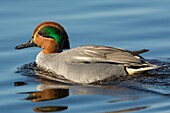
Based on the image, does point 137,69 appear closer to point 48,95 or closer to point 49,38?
point 48,95

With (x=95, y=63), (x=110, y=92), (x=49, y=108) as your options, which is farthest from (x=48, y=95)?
(x=95, y=63)

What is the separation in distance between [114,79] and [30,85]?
1418mm

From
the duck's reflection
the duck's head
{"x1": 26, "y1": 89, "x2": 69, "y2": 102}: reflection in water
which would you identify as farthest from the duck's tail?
the duck's head

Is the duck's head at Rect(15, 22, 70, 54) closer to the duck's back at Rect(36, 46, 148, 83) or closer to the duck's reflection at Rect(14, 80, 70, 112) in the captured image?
the duck's back at Rect(36, 46, 148, 83)

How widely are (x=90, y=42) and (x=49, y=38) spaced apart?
3.94 ft

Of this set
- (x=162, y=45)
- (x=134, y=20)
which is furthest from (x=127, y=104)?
(x=134, y=20)

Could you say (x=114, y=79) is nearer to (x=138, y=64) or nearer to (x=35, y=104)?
(x=138, y=64)

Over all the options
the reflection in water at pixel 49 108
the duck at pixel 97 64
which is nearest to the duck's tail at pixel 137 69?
the duck at pixel 97 64

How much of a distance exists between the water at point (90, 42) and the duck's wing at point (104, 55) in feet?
1.09

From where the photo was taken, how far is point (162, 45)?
12898 mm

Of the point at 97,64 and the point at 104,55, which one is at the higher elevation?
the point at 104,55

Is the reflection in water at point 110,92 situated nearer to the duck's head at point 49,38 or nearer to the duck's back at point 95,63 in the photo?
the duck's back at point 95,63

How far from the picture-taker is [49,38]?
12367 millimetres

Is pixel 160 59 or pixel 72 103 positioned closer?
pixel 72 103
